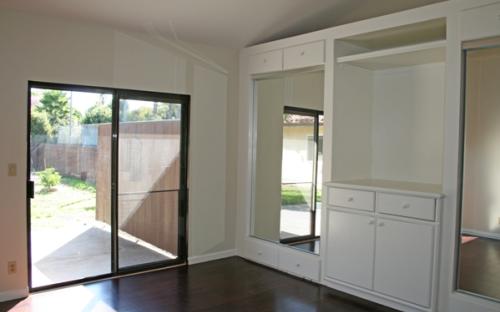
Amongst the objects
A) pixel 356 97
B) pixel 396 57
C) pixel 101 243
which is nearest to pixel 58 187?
pixel 101 243

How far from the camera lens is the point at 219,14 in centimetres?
423

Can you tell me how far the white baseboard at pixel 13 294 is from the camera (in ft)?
12.0

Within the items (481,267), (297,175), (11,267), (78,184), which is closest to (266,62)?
(297,175)

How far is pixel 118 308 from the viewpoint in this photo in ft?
11.6

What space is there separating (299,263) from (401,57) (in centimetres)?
226

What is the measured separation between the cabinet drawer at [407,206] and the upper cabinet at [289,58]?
1496mm

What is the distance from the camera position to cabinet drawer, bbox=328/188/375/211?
3793mm

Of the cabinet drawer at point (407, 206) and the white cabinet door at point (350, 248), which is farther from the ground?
the cabinet drawer at point (407, 206)

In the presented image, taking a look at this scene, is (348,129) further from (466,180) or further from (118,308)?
(118,308)

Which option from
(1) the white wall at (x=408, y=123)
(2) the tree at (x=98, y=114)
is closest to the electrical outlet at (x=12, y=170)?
(2) the tree at (x=98, y=114)

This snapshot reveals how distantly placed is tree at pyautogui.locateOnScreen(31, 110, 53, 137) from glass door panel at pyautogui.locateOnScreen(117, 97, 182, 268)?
26.6 inches

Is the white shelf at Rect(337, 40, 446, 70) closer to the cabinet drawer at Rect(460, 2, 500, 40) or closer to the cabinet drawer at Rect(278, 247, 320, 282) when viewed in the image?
the cabinet drawer at Rect(460, 2, 500, 40)

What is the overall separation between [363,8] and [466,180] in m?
1.99

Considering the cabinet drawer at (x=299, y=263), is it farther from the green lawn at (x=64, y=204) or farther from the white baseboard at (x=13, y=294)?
the white baseboard at (x=13, y=294)
